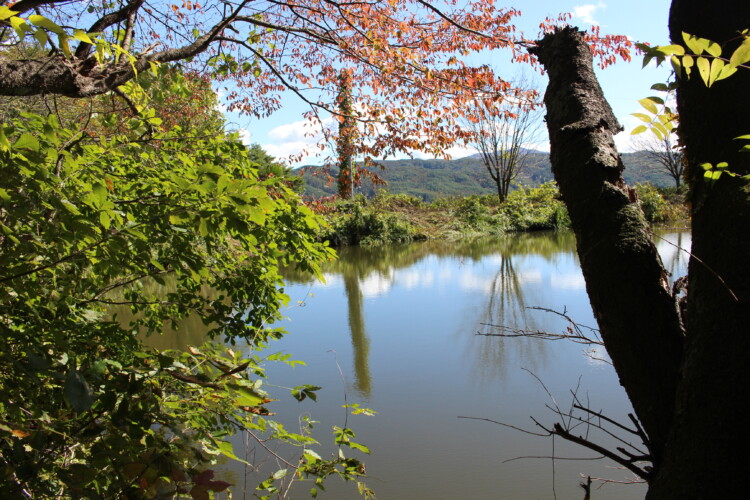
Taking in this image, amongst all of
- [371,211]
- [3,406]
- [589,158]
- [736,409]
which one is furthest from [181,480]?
[371,211]

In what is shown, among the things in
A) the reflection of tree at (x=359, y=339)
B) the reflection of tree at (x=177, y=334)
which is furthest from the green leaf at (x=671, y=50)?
the reflection of tree at (x=177, y=334)

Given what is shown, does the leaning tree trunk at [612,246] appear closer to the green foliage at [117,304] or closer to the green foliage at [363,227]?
the green foliage at [117,304]

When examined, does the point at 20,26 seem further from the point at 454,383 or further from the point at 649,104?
the point at 454,383

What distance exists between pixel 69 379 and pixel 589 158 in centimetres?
99

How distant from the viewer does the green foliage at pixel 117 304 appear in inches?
36.0

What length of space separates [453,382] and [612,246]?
4206 mm

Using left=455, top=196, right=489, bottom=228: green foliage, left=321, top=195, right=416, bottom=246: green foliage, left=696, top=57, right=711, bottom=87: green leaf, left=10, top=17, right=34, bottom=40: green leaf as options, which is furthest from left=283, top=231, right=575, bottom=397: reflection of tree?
left=696, top=57, right=711, bottom=87: green leaf

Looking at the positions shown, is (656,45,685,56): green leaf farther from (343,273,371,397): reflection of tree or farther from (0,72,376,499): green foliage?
(343,273,371,397): reflection of tree

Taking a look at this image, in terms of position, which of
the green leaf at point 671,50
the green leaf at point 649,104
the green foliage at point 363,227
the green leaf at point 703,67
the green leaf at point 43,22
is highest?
the green leaf at point 43,22

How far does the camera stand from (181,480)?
0.87m

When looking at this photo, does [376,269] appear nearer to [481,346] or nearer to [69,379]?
[481,346]

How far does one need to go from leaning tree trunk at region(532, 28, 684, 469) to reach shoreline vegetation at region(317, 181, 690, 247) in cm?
1721

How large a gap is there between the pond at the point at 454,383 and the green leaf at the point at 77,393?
1.08 metres

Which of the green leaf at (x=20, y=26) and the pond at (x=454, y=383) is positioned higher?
the green leaf at (x=20, y=26)
